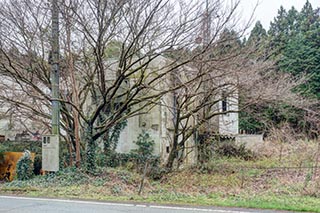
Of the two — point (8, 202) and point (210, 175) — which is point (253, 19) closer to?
point (210, 175)

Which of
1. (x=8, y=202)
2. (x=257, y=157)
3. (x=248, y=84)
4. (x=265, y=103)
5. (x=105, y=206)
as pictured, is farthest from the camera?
(x=257, y=157)

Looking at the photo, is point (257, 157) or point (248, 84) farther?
point (257, 157)

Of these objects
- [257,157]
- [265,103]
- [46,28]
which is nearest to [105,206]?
[46,28]

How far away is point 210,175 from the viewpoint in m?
15.1

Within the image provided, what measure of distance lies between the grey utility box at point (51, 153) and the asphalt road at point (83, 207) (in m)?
2.93

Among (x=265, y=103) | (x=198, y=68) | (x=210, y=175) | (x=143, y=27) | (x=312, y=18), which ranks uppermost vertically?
(x=312, y=18)

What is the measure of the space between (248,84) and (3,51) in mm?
9284

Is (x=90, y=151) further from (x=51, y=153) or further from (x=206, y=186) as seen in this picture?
(x=206, y=186)

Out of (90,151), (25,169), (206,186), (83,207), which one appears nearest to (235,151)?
(206,186)

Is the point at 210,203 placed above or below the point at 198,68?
below

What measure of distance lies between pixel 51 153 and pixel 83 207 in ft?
14.1

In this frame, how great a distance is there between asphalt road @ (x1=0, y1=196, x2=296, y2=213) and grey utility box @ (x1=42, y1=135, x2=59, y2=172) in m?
2.93

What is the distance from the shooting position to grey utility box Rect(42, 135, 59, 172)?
11.6 m

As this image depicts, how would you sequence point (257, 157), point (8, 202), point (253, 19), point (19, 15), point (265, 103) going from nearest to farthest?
point (8, 202) → point (253, 19) → point (19, 15) → point (265, 103) → point (257, 157)
